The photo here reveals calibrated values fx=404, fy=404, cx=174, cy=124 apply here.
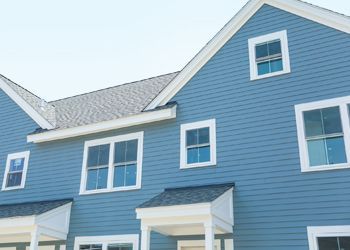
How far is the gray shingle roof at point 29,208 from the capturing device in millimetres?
12344

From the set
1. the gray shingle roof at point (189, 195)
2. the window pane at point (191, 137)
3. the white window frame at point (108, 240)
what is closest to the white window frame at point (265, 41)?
the window pane at point (191, 137)

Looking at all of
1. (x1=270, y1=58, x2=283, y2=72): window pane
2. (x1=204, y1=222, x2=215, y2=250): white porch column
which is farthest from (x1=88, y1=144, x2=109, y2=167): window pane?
(x1=270, y1=58, x2=283, y2=72): window pane

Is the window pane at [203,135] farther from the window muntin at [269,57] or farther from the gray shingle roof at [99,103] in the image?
the gray shingle roof at [99,103]

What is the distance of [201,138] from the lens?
39.0 ft

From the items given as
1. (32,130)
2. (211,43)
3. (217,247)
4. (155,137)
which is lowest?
(217,247)

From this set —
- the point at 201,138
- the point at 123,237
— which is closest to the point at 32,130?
the point at 123,237

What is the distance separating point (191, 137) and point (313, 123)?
3.52m

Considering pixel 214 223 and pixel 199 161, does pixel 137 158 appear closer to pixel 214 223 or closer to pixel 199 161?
pixel 199 161

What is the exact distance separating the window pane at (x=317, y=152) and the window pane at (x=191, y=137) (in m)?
3.27

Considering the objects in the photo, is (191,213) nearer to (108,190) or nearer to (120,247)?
(120,247)

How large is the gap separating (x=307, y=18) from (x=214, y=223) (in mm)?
6429

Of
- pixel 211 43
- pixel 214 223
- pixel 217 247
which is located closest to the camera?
pixel 214 223

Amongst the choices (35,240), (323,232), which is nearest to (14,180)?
(35,240)

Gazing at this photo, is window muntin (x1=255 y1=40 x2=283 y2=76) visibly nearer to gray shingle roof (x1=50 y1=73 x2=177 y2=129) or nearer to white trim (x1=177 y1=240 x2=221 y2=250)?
gray shingle roof (x1=50 y1=73 x2=177 y2=129)
